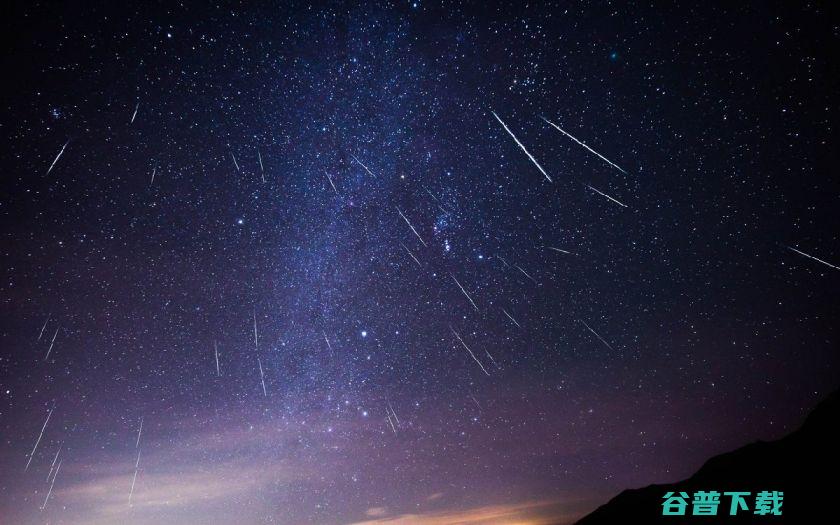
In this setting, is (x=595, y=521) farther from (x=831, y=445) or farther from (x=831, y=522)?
(x=831, y=522)

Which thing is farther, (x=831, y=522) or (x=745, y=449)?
(x=745, y=449)

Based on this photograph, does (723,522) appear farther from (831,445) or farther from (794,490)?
(831,445)

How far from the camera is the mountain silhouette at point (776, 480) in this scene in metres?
27.1

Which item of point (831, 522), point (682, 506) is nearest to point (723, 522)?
point (831, 522)

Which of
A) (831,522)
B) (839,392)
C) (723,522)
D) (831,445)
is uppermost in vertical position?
(839,392)

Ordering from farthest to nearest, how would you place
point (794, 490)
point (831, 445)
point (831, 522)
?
point (831, 445), point (794, 490), point (831, 522)

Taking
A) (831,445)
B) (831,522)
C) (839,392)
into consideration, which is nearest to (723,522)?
(831,522)

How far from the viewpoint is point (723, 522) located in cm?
2369

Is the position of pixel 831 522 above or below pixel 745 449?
below

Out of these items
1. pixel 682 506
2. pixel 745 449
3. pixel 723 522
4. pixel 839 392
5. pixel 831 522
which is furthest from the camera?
pixel 745 449

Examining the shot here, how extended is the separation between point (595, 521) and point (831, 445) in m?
32.3

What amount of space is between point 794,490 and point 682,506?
91.0 feet

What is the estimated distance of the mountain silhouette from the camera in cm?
2712

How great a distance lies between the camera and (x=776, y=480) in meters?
40.4
